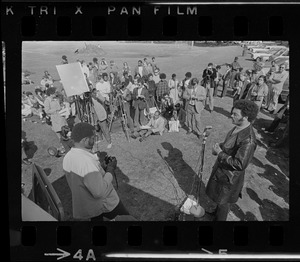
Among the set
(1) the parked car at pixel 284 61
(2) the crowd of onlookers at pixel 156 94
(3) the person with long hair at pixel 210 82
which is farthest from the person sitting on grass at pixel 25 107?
(1) the parked car at pixel 284 61

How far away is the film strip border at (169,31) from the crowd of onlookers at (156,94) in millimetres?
143

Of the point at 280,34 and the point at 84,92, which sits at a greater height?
the point at 280,34

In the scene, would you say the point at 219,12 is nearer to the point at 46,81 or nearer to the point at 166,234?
the point at 46,81

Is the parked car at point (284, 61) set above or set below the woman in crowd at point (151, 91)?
above

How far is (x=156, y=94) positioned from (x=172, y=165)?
1.35ft

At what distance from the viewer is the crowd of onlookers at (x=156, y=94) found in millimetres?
3094

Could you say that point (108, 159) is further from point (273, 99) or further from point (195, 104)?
point (273, 99)

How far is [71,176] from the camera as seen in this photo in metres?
3.10

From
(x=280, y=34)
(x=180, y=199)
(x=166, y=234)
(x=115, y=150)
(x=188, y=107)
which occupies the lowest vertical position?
(x=166, y=234)

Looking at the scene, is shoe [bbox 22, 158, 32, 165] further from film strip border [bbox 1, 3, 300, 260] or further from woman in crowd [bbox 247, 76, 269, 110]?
woman in crowd [bbox 247, 76, 269, 110]

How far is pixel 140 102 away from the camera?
3.12m

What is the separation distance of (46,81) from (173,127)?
2.49 ft

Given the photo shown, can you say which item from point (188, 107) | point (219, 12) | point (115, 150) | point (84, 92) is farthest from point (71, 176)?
point (219, 12)

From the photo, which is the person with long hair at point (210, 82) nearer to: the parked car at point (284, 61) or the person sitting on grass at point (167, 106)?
the person sitting on grass at point (167, 106)
